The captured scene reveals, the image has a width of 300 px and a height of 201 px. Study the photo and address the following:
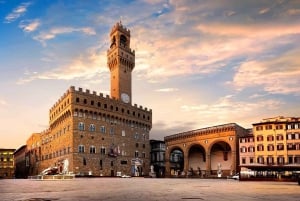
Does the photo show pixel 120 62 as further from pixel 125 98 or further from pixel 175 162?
pixel 175 162

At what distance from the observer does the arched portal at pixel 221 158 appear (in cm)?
8294

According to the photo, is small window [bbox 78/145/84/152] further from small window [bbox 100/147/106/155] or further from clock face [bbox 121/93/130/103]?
clock face [bbox 121/93/130/103]

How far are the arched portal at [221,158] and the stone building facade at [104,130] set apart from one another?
18.5 m

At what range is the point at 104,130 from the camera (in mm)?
82812

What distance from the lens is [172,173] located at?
99688 millimetres

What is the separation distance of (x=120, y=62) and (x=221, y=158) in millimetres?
35191

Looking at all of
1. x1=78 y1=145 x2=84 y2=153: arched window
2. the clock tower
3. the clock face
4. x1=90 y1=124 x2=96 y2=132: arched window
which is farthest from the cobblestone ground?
the clock tower

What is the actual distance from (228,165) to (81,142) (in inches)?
1343

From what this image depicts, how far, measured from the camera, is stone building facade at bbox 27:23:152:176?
252 feet

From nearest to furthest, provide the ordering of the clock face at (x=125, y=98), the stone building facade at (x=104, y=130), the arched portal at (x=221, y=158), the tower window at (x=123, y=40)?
the stone building facade at (x=104, y=130)
the arched portal at (x=221, y=158)
the clock face at (x=125, y=98)
the tower window at (x=123, y=40)

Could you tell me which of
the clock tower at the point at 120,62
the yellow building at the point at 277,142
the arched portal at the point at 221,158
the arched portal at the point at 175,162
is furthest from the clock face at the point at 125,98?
the yellow building at the point at 277,142

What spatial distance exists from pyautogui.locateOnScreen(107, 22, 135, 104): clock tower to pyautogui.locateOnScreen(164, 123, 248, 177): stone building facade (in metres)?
17.8

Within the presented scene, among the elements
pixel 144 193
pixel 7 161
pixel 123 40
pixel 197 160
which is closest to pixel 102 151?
pixel 197 160

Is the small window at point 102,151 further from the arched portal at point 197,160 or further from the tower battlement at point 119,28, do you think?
the tower battlement at point 119,28
